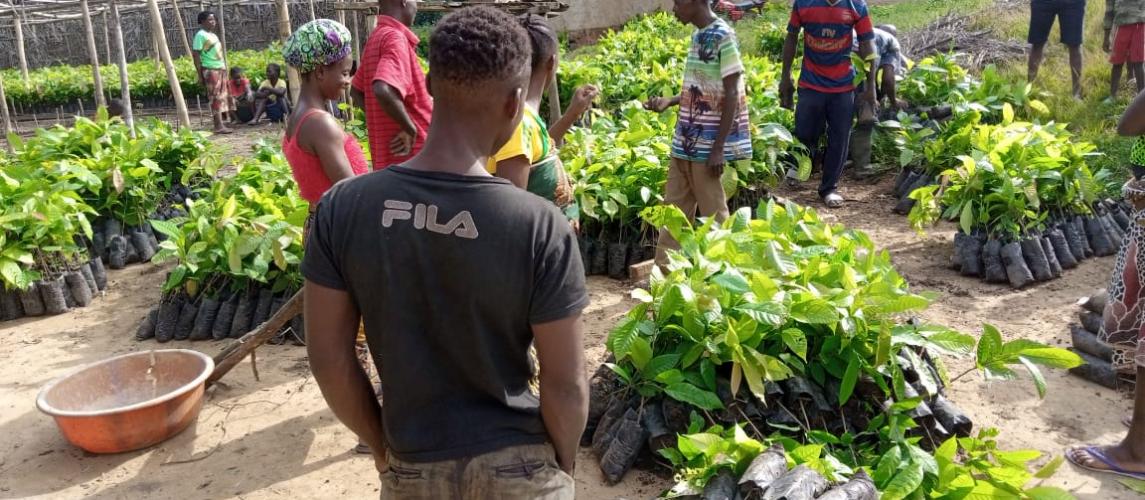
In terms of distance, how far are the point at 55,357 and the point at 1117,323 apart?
5.72m

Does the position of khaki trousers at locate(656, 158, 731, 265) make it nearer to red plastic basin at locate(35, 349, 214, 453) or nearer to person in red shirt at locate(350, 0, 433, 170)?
person in red shirt at locate(350, 0, 433, 170)

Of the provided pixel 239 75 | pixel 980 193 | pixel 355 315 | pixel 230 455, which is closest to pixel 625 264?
pixel 980 193

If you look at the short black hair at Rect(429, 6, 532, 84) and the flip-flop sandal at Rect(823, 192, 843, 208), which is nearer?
the short black hair at Rect(429, 6, 532, 84)

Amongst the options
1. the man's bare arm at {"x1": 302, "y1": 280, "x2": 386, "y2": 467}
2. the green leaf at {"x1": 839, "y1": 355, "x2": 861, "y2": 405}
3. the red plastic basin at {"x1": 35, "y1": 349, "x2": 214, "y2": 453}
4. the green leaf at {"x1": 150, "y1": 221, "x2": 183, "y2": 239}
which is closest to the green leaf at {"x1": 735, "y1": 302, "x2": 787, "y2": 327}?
the green leaf at {"x1": 839, "y1": 355, "x2": 861, "y2": 405}

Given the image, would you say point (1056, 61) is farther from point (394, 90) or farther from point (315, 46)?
point (315, 46)

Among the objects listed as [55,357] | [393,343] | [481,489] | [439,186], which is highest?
[439,186]

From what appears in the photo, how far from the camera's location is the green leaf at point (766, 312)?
3428 mm

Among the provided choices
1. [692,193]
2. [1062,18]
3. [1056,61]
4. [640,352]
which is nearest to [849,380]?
[640,352]

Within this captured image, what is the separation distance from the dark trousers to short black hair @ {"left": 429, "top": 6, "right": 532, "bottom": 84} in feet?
18.6

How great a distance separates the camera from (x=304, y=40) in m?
3.38

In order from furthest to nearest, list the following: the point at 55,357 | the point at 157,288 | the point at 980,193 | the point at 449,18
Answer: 1. the point at 157,288
2. the point at 980,193
3. the point at 55,357
4. the point at 449,18

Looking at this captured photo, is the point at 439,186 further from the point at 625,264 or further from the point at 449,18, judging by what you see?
the point at 625,264

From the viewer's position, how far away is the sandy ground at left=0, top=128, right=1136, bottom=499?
375 cm

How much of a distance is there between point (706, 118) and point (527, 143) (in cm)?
213
